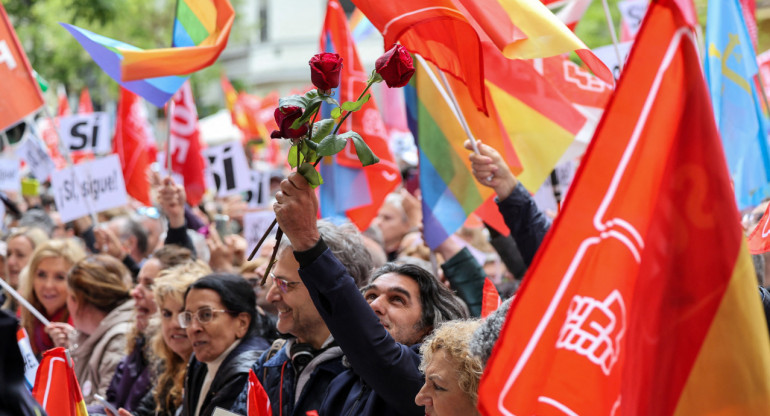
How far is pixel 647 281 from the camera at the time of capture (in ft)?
6.31

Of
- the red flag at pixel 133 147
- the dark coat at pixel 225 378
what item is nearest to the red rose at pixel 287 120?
the dark coat at pixel 225 378

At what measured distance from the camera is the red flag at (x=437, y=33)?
3516 millimetres

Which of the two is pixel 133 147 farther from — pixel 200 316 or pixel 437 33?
pixel 437 33

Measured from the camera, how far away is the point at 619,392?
1912 mm

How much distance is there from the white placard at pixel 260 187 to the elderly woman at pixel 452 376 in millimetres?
5863

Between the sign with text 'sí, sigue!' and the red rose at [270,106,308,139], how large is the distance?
494cm

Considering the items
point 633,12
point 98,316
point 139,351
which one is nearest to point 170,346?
point 139,351

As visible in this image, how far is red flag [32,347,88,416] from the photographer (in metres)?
3.31

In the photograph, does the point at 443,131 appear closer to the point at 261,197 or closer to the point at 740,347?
the point at 740,347

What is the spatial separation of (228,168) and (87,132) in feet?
6.06

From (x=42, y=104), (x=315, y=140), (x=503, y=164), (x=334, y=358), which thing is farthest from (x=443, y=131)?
(x=42, y=104)

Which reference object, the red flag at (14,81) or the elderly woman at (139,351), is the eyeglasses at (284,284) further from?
the red flag at (14,81)

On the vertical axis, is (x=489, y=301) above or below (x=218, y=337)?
above

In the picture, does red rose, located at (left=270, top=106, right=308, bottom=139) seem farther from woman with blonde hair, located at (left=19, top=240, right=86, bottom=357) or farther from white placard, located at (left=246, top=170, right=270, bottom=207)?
white placard, located at (left=246, top=170, right=270, bottom=207)
